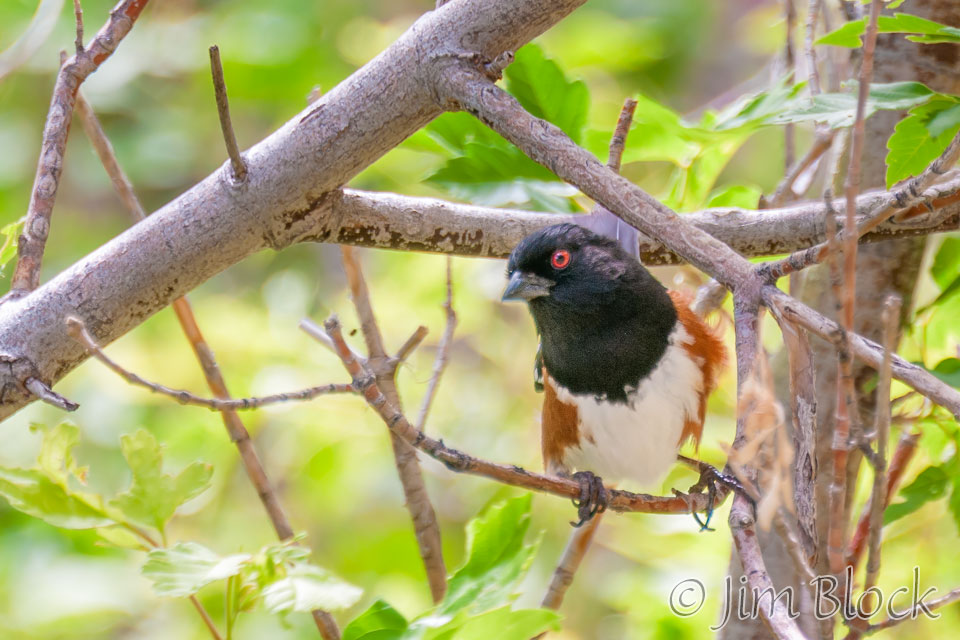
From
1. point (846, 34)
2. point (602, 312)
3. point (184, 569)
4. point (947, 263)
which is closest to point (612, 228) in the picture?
point (602, 312)

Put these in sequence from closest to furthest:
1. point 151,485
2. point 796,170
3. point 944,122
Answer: point 944,122, point 151,485, point 796,170

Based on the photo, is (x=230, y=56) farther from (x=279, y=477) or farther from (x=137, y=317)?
Answer: (x=137, y=317)

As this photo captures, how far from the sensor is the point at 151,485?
1245 millimetres

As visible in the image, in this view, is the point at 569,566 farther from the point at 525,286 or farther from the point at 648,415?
the point at 525,286

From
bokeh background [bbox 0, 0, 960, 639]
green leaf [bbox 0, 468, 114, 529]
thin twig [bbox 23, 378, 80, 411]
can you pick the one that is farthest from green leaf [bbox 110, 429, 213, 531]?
bokeh background [bbox 0, 0, 960, 639]

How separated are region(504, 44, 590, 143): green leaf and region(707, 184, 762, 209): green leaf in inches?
12.9

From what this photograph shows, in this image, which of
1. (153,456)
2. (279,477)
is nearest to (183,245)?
(153,456)

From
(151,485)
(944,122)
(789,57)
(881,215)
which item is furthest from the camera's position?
(789,57)

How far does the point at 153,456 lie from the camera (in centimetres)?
127

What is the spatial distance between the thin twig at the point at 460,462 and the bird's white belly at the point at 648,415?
1.59ft

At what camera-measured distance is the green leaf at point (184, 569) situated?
1.11 metres

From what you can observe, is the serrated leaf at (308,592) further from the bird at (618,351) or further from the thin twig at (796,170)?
the thin twig at (796,170)

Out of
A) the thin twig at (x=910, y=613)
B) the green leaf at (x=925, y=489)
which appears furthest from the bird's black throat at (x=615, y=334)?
the thin twig at (x=910, y=613)

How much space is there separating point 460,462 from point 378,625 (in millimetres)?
342
